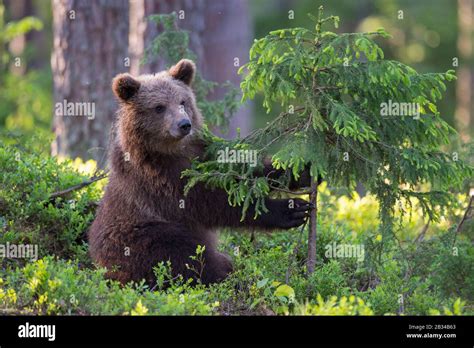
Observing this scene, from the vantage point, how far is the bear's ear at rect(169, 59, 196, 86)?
8750 millimetres

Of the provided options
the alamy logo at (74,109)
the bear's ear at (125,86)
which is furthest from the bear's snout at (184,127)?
the alamy logo at (74,109)

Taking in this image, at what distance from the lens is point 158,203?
8.09 m

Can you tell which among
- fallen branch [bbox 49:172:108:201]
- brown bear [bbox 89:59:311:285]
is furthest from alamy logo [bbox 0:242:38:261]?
fallen branch [bbox 49:172:108:201]

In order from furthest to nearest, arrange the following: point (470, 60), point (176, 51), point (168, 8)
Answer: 1. point (470, 60)
2. point (168, 8)
3. point (176, 51)

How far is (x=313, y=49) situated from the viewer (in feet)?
23.5

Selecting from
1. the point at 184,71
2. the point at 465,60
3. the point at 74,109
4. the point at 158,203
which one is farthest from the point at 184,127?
the point at 465,60

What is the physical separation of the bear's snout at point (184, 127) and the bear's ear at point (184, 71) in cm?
107

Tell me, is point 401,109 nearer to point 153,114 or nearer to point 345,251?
point 345,251

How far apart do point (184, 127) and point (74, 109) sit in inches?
219

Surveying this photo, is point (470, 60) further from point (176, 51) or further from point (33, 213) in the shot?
point (33, 213)

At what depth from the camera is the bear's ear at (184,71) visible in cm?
875

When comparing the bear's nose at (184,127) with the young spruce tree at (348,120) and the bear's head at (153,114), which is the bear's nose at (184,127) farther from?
the young spruce tree at (348,120)
